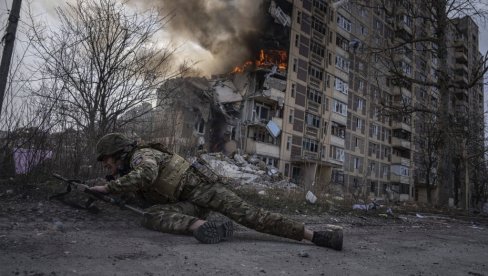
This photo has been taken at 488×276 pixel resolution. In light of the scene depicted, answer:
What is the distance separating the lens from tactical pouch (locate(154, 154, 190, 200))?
3.86 metres

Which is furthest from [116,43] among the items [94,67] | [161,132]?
[161,132]

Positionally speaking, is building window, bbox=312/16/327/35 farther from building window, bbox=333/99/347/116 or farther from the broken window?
the broken window

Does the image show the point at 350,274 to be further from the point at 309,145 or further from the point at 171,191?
the point at 309,145

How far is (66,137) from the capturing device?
5547mm

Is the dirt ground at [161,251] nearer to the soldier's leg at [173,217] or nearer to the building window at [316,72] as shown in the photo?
the soldier's leg at [173,217]

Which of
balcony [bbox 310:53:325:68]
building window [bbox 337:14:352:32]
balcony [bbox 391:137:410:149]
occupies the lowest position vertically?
balcony [bbox 391:137:410:149]

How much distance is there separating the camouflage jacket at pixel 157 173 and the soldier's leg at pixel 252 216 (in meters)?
0.32

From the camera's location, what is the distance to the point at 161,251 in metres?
2.94

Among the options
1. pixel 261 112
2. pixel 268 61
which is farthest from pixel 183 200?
pixel 268 61

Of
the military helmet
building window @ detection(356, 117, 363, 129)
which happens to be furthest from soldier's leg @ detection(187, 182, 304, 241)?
building window @ detection(356, 117, 363, 129)

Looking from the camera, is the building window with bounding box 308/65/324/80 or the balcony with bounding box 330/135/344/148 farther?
the balcony with bounding box 330/135/344/148

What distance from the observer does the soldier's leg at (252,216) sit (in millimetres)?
3738

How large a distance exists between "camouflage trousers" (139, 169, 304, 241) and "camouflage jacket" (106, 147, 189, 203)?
0.11m

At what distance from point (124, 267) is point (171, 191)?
1.49m
